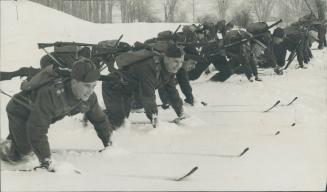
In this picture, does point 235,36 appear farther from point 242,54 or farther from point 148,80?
point 148,80

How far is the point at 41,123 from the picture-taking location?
5.42m

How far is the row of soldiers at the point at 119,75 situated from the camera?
5.53 meters

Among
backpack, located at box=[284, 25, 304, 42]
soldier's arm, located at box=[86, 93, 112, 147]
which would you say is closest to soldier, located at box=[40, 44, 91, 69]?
soldier's arm, located at box=[86, 93, 112, 147]

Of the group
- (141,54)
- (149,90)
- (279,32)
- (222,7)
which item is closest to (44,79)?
(149,90)

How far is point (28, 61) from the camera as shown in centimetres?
1961

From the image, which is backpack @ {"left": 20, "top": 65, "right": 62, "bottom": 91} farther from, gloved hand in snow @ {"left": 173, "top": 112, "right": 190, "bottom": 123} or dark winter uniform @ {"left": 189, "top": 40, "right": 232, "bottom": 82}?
dark winter uniform @ {"left": 189, "top": 40, "right": 232, "bottom": 82}

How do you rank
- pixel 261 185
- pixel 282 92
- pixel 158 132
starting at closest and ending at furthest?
pixel 261 185
pixel 158 132
pixel 282 92

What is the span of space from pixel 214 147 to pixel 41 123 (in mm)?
2093

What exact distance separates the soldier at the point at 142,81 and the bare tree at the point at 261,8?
20970mm

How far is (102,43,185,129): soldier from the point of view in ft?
25.2

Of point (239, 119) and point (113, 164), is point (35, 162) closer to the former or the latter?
point (113, 164)

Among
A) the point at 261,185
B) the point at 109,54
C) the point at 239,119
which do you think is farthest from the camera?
the point at 109,54

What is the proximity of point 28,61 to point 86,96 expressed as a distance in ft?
47.6

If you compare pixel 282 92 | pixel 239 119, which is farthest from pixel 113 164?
pixel 282 92
